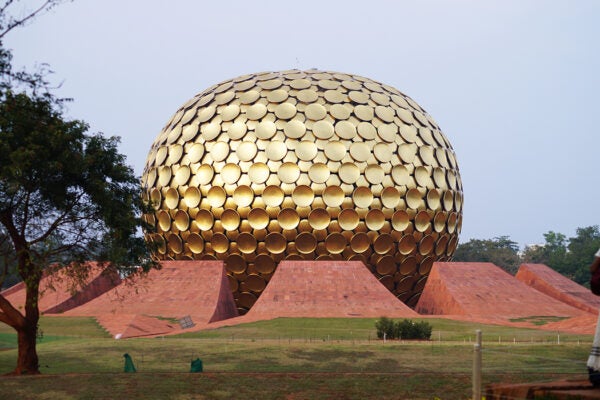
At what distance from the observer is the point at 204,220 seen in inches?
1138

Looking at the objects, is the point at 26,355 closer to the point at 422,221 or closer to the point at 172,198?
the point at 172,198

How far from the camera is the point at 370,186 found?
28.7 metres

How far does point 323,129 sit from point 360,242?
4.86 m

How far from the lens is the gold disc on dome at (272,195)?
1102 inches

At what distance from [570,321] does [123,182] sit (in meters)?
15.6

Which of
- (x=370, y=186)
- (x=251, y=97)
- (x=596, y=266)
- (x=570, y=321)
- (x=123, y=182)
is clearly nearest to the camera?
(x=596, y=266)

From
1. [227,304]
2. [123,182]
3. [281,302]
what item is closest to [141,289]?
[227,304]

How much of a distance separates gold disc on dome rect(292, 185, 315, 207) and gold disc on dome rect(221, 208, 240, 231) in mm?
2405

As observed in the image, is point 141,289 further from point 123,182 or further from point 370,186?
point 123,182

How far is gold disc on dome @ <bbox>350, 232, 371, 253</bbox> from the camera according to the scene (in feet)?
93.5

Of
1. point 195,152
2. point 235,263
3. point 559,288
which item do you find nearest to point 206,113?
point 195,152

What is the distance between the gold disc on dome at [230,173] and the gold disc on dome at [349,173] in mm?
4077

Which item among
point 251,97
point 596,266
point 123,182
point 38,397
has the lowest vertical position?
point 38,397

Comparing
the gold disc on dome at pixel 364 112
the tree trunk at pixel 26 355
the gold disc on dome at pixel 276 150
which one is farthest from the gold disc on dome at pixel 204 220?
the tree trunk at pixel 26 355
